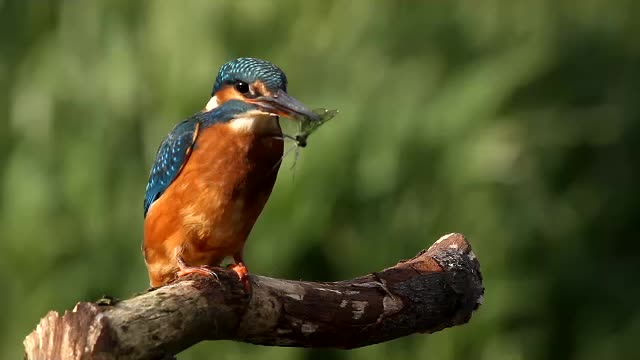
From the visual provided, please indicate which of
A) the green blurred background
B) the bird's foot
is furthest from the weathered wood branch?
the green blurred background

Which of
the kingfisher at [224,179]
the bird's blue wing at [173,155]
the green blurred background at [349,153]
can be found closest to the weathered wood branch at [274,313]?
the kingfisher at [224,179]

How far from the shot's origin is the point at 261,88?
10.7 feet

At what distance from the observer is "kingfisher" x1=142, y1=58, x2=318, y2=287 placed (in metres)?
3.34

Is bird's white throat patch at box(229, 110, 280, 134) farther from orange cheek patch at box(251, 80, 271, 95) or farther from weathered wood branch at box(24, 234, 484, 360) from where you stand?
weathered wood branch at box(24, 234, 484, 360)

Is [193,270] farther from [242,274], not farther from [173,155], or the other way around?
[173,155]

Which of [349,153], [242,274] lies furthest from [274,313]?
[349,153]

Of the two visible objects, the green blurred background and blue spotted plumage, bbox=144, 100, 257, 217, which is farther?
the green blurred background

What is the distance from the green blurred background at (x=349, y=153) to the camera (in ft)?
17.2

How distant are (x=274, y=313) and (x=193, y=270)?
8.4 inches

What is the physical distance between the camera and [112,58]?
5.39 m

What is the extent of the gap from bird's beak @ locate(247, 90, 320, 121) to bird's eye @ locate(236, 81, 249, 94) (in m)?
0.03

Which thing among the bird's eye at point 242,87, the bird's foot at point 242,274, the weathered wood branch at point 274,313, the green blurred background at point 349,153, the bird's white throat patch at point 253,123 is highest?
the green blurred background at point 349,153

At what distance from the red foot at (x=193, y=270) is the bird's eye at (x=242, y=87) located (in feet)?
1.37

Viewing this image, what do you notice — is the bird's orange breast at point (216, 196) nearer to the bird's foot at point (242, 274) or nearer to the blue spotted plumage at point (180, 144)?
the blue spotted plumage at point (180, 144)
